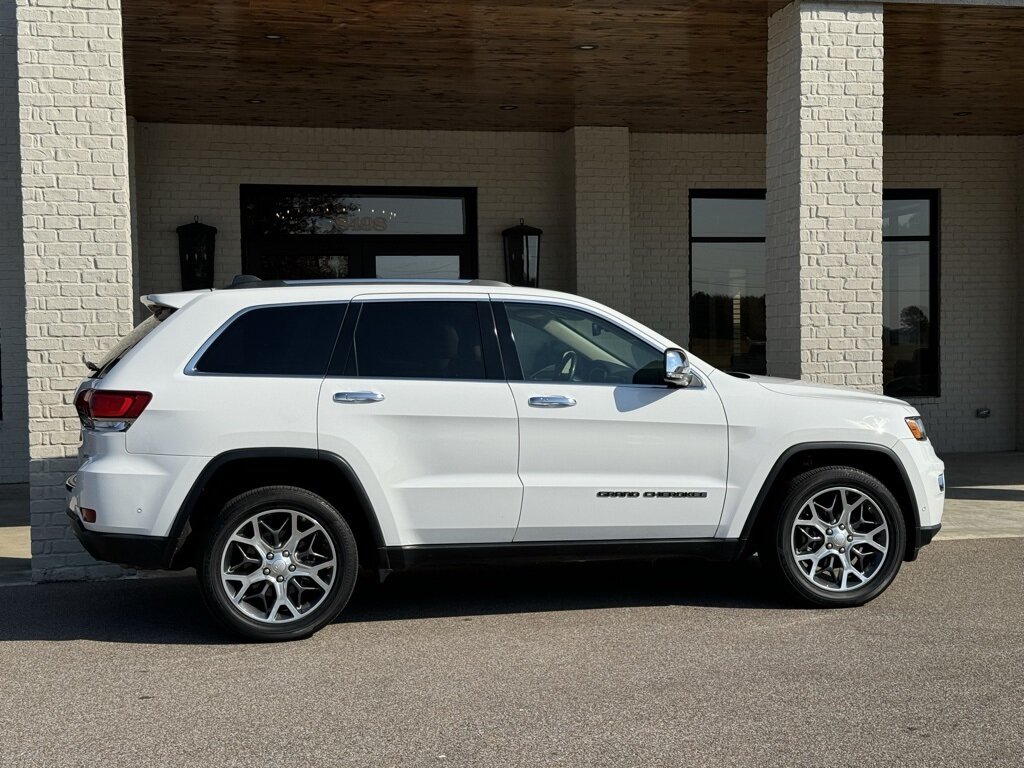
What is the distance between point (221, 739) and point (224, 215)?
31.9 feet

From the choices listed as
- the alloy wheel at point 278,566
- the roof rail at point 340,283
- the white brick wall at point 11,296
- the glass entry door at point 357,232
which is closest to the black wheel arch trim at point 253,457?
the alloy wheel at point 278,566

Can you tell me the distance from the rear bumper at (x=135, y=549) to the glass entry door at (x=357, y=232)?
788 cm

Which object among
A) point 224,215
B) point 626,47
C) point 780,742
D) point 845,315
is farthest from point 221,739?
point 224,215

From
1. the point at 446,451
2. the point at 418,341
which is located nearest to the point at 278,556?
the point at 446,451

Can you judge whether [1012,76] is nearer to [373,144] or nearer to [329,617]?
[373,144]

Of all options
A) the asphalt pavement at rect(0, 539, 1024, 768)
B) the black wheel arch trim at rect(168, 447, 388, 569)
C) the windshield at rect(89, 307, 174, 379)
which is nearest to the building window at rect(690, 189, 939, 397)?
the asphalt pavement at rect(0, 539, 1024, 768)

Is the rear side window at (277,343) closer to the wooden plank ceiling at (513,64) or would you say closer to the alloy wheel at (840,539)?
the alloy wheel at (840,539)

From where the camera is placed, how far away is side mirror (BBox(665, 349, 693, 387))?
635cm

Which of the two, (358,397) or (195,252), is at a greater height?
(195,252)

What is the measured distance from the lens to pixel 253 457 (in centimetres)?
607

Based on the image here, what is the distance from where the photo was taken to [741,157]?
14.6 metres

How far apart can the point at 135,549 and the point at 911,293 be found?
11.9 meters

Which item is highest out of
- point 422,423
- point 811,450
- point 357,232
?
point 357,232

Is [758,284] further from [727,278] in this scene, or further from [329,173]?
[329,173]
